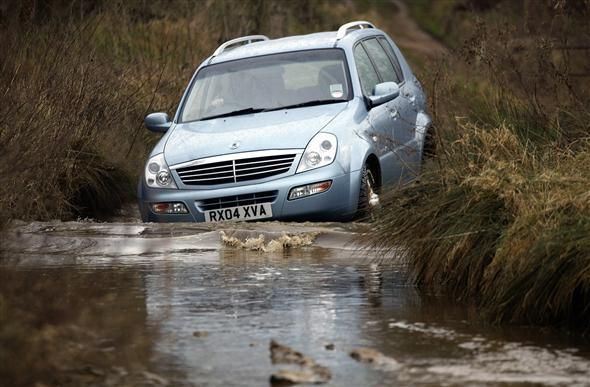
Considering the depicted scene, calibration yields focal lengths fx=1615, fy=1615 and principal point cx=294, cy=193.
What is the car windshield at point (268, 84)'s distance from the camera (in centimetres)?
1369

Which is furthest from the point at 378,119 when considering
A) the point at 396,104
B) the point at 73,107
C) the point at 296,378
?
the point at 296,378

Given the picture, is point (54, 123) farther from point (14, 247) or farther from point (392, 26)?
point (392, 26)

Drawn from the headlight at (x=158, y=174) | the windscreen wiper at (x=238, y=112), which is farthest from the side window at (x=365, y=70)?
Result: the headlight at (x=158, y=174)

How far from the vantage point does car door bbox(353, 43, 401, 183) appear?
43.0 ft

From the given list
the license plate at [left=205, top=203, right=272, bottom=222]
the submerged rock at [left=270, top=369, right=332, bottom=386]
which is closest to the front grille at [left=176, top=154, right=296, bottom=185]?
the license plate at [left=205, top=203, right=272, bottom=222]

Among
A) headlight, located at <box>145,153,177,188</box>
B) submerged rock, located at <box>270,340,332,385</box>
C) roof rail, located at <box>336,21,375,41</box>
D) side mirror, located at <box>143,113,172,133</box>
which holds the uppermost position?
roof rail, located at <box>336,21,375,41</box>

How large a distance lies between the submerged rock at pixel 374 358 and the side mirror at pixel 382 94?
6280 mm

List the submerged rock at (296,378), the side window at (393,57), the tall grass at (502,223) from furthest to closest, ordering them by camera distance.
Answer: the side window at (393,57) → the tall grass at (502,223) → the submerged rock at (296,378)

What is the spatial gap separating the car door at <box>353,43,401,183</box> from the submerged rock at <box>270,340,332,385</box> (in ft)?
17.2

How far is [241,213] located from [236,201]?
0.11 metres

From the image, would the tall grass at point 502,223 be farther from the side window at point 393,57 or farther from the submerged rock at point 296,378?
the side window at point 393,57

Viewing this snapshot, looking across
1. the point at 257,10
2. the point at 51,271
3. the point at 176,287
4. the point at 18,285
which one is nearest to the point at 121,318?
the point at 18,285

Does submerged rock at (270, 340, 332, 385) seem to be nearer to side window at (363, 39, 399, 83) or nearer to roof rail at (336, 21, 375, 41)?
roof rail at (336, 21, 375, 41)

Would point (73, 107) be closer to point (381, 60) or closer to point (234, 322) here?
point (381, 60)
